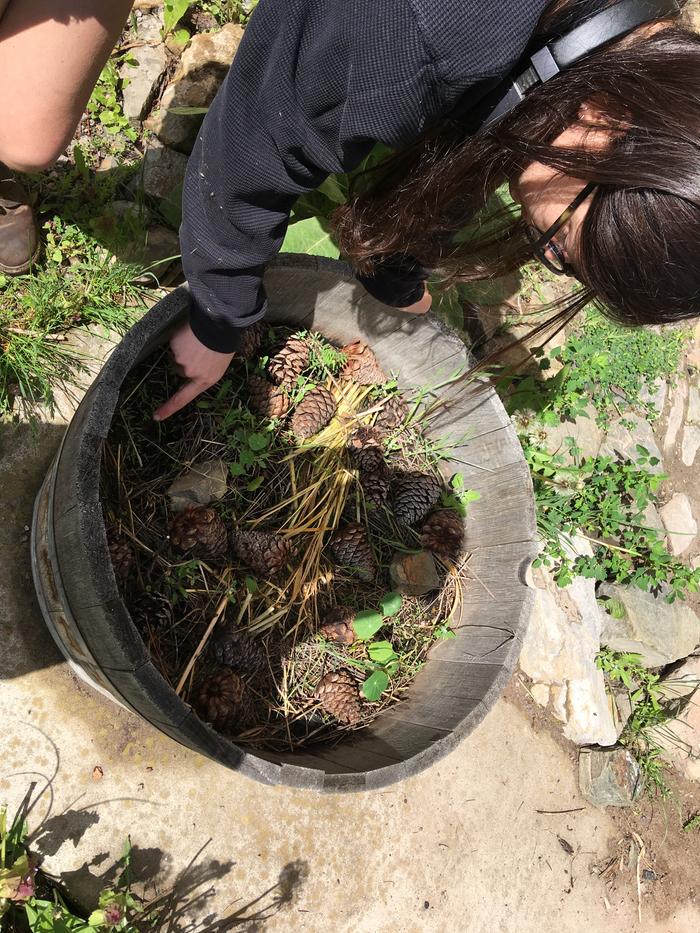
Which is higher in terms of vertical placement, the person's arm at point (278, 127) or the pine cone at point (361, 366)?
the person's arm at point (278, 127)

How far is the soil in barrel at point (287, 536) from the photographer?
159 centimetres

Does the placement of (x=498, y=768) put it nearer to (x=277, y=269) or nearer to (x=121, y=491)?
(x=121, y=491)

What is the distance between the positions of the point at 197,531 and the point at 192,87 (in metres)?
1.46

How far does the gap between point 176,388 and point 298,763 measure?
3.06ft

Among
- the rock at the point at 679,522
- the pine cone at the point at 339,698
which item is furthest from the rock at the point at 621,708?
the pine cone at the point at 339,698

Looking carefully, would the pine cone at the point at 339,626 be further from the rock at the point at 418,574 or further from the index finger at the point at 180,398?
the index finger at the point at 180,398

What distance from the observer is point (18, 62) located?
Answer: 1.23 metres

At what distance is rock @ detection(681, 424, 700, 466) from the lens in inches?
125

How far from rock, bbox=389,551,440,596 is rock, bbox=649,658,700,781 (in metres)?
1.67

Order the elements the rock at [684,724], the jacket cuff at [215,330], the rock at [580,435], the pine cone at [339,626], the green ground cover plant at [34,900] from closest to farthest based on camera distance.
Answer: the jacket cuff at [215,330] < the green ground cover plant at [34,900] < the pine cone at [339,626] < the rock at [580,435] < the rock at [684,724]

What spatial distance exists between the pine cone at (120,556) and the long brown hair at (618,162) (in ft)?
2.94

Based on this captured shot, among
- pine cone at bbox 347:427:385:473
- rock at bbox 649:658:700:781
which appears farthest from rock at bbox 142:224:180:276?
rock at bbox 649:658:700:781

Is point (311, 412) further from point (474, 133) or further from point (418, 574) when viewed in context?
point (474, 133)

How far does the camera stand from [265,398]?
1790 millimetres
